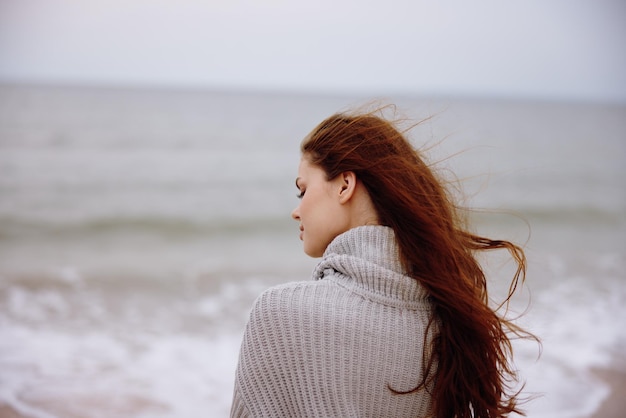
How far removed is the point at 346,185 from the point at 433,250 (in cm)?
27

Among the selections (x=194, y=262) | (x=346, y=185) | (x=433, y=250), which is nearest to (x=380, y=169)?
(x=346, y=185)

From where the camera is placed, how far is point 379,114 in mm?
1770

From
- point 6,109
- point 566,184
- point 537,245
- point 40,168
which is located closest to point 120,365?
point 537,245

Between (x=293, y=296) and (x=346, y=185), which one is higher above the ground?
(x=346, y=185)

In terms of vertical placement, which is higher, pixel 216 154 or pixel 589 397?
pixel 216 154

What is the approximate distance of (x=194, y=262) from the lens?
9.23 m

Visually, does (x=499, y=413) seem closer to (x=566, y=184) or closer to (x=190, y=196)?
(x=190, y=196)

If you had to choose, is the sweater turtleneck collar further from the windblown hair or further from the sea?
the sea

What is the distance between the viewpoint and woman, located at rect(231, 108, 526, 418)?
4.59 ft

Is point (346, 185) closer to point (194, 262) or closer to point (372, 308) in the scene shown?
point (372, 308)

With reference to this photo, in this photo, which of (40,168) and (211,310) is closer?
(211,310)

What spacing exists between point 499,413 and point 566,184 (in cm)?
1622

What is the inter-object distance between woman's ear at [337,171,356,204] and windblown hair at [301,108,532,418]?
14 mm

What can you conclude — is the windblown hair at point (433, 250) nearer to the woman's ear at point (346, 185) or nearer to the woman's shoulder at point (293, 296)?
the woman's ear at point (346, 185)
